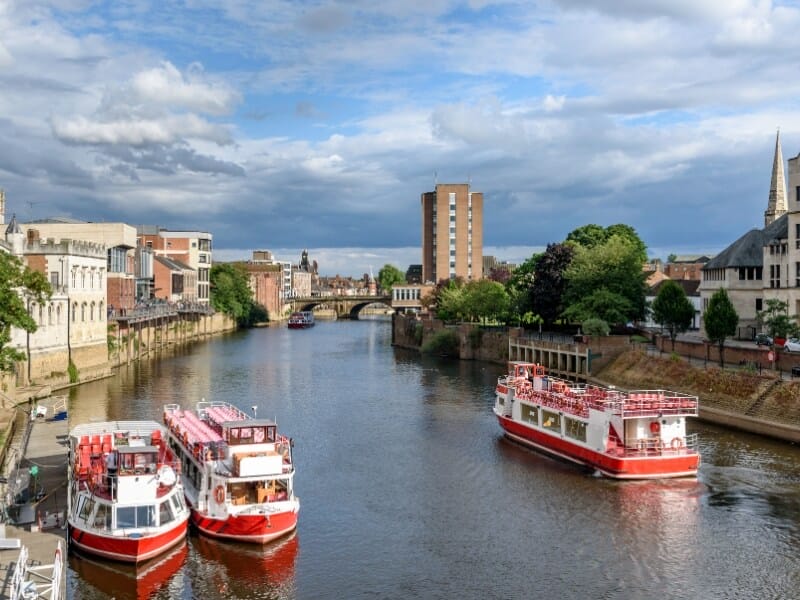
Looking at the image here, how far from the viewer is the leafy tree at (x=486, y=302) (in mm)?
126188

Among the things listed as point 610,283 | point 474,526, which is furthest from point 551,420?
point 610,283

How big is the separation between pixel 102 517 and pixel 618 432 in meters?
28.5

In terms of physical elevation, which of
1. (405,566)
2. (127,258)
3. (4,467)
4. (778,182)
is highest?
(778,182)

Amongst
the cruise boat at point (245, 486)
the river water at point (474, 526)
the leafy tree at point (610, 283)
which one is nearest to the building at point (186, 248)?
the leafy tree at point (610, 283)

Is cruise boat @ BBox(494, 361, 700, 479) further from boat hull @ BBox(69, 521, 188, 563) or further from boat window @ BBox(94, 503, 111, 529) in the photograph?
boat window @ BBox(94, 503, 111, 529)

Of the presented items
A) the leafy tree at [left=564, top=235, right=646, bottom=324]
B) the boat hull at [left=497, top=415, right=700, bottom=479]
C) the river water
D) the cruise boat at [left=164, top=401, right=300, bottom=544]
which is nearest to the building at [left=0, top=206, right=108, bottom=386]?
the river water

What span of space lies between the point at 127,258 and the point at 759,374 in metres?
83.5

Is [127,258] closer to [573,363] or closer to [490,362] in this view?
[490,362]

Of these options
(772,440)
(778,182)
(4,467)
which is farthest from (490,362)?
(4,467)

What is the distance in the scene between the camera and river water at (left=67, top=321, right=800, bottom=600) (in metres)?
32.4

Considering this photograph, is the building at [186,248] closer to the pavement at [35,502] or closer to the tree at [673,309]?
the tree at [673,309]

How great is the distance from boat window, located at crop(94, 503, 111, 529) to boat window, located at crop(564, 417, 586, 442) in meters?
28.6

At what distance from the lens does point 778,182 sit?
389ft

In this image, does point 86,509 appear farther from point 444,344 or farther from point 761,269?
point 444,344
